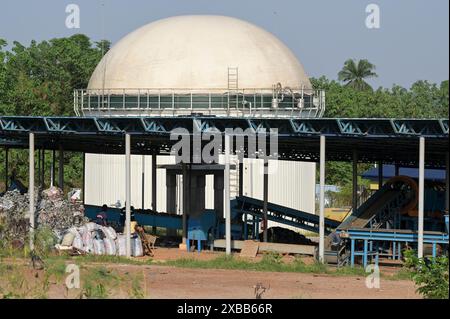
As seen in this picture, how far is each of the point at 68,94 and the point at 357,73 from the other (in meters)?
56.1

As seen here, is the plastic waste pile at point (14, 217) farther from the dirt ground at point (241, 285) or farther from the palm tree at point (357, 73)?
the palm tree at point (357, 73)

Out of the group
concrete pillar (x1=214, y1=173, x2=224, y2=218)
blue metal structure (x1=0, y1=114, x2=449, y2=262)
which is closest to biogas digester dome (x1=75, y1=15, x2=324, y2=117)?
blue metal structure (x1=0, y1=114, x2=449, y2=262)

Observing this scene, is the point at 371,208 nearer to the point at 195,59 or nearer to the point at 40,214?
the point at 195,59

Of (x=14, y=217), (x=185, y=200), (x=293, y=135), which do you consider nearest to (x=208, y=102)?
(x=185, y=200)

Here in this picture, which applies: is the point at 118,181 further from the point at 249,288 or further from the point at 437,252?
the point at 249,288

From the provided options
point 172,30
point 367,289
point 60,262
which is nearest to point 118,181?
point 172,30

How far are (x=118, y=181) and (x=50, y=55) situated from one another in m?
47.2

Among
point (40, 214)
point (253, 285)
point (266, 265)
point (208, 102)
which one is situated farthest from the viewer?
point (208, 102)

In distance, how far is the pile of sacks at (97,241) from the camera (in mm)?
38000

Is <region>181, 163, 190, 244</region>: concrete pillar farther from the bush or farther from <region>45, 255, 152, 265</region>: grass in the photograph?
the bush

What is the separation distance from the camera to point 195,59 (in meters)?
47.1

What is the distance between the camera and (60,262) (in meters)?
32.3

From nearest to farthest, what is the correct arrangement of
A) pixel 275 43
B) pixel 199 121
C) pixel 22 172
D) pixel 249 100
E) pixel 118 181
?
1. pixel 199 121
2. pixel 249 100
3. pixel 275 43
4. pixel 118 181
5. pixel 22 172

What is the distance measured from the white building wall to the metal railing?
879 centimetres
